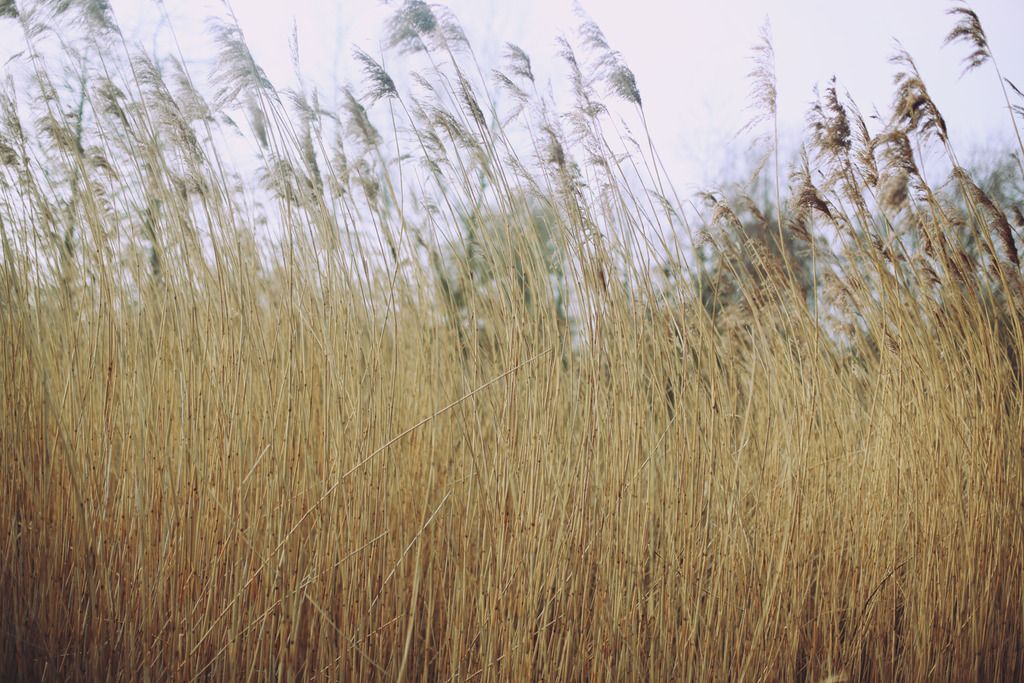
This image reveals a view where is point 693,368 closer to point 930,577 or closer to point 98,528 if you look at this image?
point 930,577

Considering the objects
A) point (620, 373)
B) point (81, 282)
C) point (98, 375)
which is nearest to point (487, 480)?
point (620, 373)

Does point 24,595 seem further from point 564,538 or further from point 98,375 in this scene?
point 564,538

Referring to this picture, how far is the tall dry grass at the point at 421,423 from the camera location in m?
1.35

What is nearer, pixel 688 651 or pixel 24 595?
pixel 24 595

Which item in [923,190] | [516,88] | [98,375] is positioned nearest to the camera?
[98,375]

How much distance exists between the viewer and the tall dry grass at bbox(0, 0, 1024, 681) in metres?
1.35

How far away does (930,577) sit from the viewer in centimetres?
172

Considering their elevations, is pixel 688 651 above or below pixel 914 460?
below

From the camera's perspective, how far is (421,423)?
125cm

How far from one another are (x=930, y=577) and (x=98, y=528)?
1.77m

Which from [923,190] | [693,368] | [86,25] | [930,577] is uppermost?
[86,25]

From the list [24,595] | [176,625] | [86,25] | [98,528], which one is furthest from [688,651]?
[86,25]

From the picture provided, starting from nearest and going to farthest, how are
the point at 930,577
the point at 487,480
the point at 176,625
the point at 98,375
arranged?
the point at 176,625 → the point at 487,480 → the point at 98,375 → the point at 930,577

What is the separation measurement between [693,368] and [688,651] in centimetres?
56
